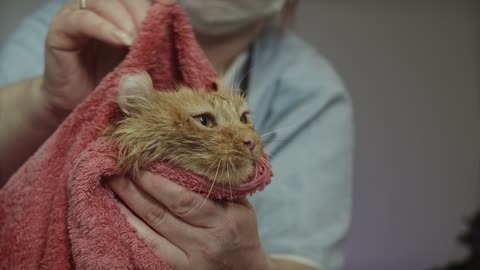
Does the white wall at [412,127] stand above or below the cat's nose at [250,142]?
below

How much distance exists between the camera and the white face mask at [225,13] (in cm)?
76

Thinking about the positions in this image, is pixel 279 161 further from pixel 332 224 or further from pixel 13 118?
pixel 13 118

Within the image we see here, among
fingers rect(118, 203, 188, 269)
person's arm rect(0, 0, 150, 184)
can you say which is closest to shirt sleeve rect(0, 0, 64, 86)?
person's arm rect(0, 0, 150, 184)

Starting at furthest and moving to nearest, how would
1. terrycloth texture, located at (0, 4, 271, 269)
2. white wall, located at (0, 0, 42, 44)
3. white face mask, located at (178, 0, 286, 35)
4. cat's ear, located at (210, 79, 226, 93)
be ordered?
white wall, located at (0, 0, 42, 44) → white face mask, located at (178, 0, 286, 35) → cat's ear, located at (210, 79, 226, 93) → terrycloth texture, located at (0, 4, 271, 269)

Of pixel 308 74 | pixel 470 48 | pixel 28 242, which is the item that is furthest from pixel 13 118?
pixel 470 48

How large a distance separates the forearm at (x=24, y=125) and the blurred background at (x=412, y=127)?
1.03 meters

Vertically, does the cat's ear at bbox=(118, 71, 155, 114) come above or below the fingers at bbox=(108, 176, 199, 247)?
above

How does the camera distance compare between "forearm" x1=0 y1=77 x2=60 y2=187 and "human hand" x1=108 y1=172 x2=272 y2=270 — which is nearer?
"human hand" x1=108 y1=172 x2=272 y2=270

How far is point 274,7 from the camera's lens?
0.86 meters

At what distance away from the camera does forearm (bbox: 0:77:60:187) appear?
1.82 feet

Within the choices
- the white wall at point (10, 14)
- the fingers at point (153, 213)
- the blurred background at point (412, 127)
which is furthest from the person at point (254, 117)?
the blurred background at point (412, 127)

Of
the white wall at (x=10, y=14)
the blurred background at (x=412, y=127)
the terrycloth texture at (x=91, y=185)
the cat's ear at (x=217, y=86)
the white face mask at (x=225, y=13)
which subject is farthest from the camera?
the blurred background at (x=412, y=127)

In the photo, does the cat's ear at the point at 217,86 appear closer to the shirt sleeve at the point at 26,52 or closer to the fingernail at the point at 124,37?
the fingernail at the point at 124,37

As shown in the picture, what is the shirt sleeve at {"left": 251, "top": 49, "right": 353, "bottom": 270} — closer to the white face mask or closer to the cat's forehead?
the white face mask
